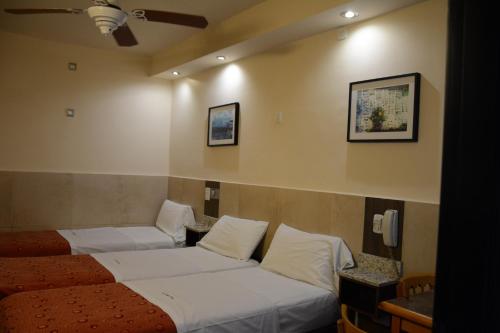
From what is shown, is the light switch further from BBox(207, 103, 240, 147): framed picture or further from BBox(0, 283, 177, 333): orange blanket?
BBox(0, 283, 177, 333): orange blanket

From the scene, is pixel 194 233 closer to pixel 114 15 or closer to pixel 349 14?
pixel 114 15

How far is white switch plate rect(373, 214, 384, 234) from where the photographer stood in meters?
2.56

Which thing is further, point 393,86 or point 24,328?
point 393,86

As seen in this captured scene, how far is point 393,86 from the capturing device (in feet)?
8.44

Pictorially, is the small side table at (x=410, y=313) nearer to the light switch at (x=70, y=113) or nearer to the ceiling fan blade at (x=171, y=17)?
the ceiling fan blade at (x=171, y=17)

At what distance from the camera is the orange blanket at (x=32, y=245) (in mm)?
3508

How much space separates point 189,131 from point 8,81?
2.05m

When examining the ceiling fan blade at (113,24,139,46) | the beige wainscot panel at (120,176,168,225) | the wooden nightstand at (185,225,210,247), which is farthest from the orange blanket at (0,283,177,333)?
the beige wainscot panel at (120,176,168,225)

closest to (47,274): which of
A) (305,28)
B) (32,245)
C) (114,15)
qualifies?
(32,245)

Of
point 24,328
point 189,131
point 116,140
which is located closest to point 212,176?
point 189,131

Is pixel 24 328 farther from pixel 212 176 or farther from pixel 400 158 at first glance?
pixel 212 176

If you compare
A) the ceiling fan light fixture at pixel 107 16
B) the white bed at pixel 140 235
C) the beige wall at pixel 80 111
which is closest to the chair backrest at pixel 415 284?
the ceiling fan light fixture at pixel 107 16

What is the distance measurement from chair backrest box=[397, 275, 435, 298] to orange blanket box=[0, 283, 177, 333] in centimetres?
128

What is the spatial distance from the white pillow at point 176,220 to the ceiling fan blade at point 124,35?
6.61 feet
